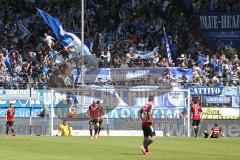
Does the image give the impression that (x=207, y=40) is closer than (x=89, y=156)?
No

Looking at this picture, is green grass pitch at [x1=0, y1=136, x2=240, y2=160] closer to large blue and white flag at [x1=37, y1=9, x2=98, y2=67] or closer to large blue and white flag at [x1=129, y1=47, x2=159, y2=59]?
large blue and white flag at [x1=129, y1=47, x2=159, y2=59]

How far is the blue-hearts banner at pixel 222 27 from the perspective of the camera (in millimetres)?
53469

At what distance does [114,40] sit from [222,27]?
310 inches

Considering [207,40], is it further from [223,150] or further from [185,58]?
[223,150]

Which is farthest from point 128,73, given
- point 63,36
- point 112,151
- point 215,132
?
point 112,151

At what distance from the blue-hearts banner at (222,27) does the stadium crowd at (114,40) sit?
2.34 ft

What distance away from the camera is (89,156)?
2455cm

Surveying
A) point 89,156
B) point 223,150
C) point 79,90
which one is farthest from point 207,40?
point 89,156

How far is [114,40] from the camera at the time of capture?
5341 cm

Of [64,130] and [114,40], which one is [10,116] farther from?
[114,40]

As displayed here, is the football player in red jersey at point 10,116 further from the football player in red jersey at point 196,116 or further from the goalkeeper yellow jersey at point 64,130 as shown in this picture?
the football player in red jersey at point 196,116

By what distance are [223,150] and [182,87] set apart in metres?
15.6

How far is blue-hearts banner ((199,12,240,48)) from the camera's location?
53469 millimetres

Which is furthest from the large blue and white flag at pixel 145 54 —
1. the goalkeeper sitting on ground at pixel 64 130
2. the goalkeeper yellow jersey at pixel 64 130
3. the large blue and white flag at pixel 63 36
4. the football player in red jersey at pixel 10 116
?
the football player in red jersey at pixel 10 116
